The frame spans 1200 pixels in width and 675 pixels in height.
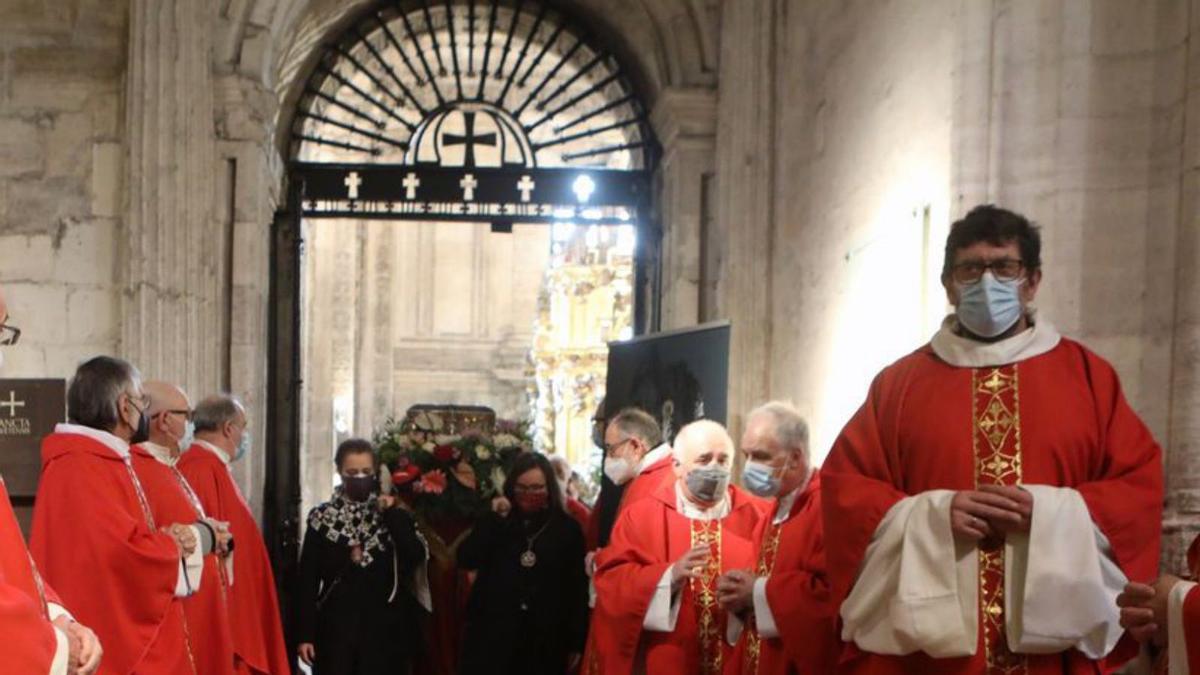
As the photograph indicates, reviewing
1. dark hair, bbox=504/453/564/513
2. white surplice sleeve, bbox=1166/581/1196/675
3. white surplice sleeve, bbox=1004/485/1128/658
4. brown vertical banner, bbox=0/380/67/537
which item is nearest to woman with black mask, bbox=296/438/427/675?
dark hair, bbox=504/453/564/513

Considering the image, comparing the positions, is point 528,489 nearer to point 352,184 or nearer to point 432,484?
point 432,484

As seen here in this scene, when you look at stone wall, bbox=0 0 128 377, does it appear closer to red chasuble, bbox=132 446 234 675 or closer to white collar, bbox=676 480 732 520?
red chasuble, bbox=132 446 234 675

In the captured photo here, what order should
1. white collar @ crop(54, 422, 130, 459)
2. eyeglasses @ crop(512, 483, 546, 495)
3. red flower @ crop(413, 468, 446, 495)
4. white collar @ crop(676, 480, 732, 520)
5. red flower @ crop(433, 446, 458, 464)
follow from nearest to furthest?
white collar @ crop(54, 422, 130, 459)
white collar @ crop(676, 480, 732, 520)
eyeglasses @ crop(512, 483, 546, 495)
red flower @ crop(413, 468, 446, 495)
red flower @ crop(433, 446, 458, 464)

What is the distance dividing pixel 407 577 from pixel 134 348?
2440mm

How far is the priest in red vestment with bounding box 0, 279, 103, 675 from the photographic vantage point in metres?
2.80

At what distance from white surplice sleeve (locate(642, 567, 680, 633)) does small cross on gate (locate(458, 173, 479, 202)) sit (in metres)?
5.89

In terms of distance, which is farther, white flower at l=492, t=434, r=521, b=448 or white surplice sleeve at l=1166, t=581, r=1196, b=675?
white flower at l=492, t=434, r=521, b=448

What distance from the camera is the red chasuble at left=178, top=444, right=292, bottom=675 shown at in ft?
19.9

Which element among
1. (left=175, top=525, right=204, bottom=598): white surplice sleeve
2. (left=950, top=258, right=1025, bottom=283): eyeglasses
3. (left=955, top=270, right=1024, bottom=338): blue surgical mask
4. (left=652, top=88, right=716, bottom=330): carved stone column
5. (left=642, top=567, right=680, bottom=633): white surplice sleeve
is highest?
(left=652, top=88, right=716, bottom=330): carved stone column

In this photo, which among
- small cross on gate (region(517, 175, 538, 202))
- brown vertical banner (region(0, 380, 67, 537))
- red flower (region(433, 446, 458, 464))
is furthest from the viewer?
small cross on gate (region(517, 175, 538, 202))

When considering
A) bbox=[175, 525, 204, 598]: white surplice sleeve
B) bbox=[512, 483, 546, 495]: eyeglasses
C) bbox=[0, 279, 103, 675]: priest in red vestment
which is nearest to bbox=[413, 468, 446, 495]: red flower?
bbox=[512, 483, 546, 495]: eyeglasses

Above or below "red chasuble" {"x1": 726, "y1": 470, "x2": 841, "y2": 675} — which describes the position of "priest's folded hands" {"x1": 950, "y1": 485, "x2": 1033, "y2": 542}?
above

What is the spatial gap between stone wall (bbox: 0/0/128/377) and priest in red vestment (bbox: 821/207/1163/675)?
632 cm

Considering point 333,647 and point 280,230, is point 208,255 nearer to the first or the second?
point 280,230
